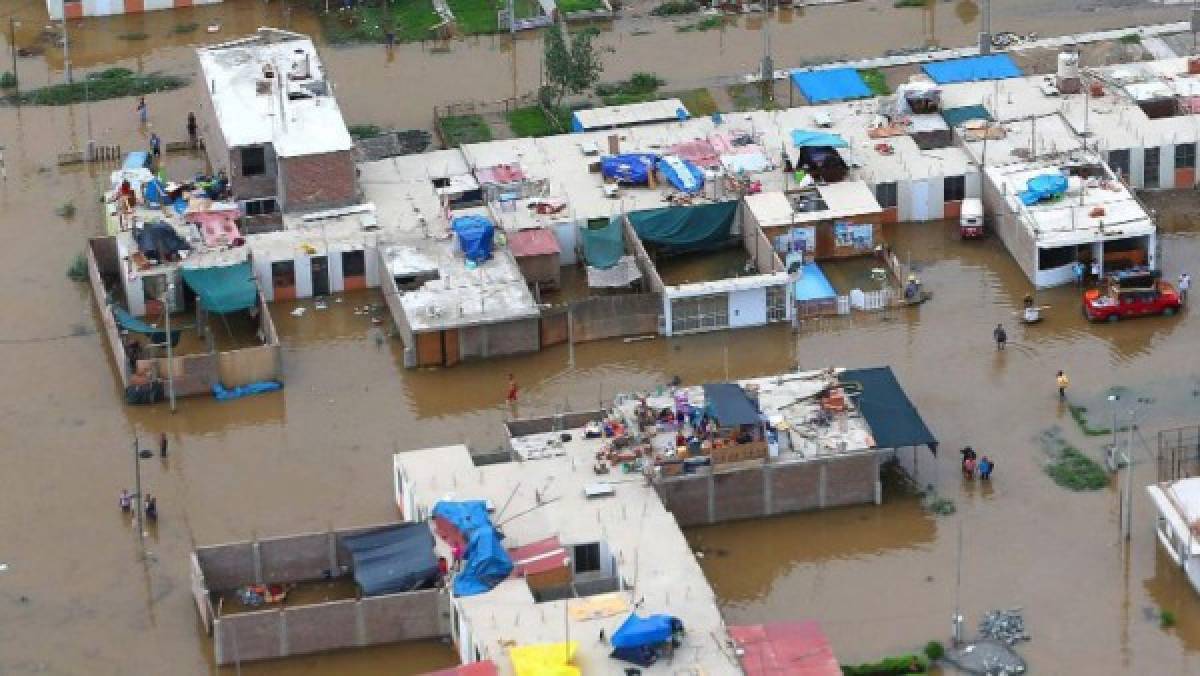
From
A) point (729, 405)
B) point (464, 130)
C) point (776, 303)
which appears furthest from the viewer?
point (464, 130)

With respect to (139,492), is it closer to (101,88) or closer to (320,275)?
(320,275)

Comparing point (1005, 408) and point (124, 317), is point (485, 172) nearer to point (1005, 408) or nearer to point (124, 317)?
point (124, 317)

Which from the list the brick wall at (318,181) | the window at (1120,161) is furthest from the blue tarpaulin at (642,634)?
the window at (1120,161)

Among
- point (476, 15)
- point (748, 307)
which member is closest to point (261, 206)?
point (748, 307)

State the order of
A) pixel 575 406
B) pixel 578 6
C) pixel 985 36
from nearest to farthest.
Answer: pixel 575 406 → pixel 985 36 → pixel 578 6

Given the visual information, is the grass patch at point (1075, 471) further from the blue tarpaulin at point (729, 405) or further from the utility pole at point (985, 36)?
the utility pole at point (985, 36)

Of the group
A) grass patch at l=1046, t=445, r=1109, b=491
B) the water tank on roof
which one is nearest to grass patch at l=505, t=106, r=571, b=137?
the water tank on roof

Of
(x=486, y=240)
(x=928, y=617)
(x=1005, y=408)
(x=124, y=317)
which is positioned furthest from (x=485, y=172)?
(x=928, y=617)
